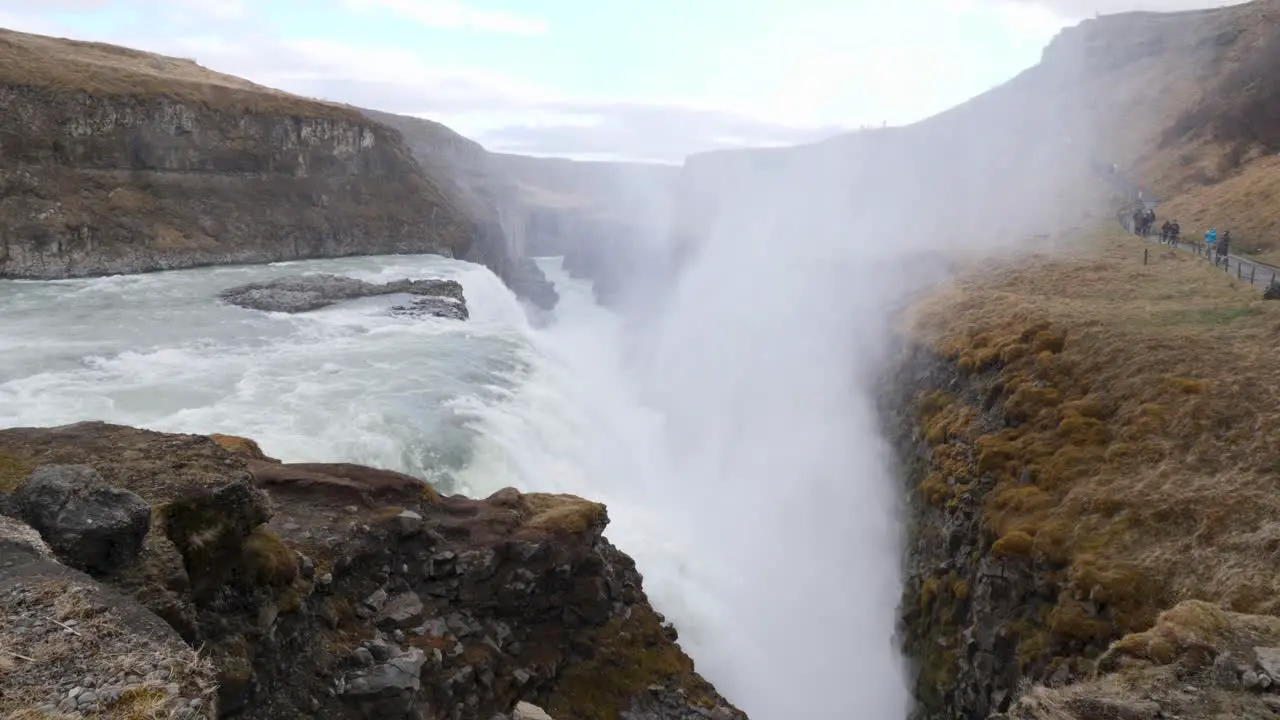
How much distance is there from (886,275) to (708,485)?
2073cm

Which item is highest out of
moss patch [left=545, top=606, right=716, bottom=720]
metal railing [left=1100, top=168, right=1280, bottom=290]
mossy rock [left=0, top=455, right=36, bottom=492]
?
metal railing [left=1100, top=168, right=1280, bottom=290]

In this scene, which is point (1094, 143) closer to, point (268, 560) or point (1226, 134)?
point (1226, 134)

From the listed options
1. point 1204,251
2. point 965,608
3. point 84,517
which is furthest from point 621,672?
point 1204,251

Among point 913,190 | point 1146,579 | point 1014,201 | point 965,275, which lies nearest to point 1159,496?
point 1146,579

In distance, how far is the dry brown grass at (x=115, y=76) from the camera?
196 feet

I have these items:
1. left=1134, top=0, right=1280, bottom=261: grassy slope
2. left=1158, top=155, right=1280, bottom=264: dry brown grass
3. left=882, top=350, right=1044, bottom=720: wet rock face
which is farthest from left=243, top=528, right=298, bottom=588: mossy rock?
left=1134, top=0, right=1280, bottom=261: grassy slope

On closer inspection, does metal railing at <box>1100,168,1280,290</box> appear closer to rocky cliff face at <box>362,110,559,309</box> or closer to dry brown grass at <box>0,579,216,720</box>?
dry brown grass at <box>0,579,216,720</box>

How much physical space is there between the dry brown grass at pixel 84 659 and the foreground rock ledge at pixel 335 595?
23mm

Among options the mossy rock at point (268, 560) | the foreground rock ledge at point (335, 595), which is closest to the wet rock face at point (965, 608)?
the foreground rock ledge at point (335, 595)

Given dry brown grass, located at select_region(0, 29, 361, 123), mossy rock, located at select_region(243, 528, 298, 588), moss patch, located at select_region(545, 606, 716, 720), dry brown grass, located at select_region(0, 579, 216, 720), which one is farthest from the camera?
dry brown grass, located at select_region(0, 29, 361, 123)

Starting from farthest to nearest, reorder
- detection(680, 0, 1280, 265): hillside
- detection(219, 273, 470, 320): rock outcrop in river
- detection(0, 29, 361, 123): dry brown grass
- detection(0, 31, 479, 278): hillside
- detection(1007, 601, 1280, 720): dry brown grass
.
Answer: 1. detection(0, 29, 361, 123): dry brown grass
2. detection(680, 0, 1280, 265): hillside
3. detection(0, 31, 479, 278): hillside
4. detection(219, 273, 470, 320): rock outcrop in river
5. detection(1007, 601, 1280, 720): dry brown grass

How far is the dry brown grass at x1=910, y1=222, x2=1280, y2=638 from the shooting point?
15.2 meters

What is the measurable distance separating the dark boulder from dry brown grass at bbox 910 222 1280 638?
15634mm

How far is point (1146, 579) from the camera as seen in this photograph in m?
Result: 15.3
